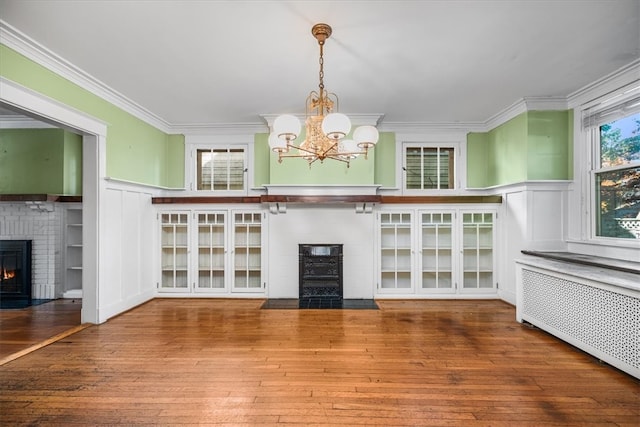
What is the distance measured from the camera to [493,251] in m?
4.63

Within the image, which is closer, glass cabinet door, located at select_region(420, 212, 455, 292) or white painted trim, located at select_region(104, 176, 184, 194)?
white painted trim, located at select_region(104, 176, 184, 194)

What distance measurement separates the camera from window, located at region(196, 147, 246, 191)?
5.11 m

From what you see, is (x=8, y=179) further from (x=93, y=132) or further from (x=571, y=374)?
(x=571, y=374)

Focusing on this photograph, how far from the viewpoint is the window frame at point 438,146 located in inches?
196

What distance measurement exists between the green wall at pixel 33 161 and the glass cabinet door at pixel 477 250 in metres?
6.19

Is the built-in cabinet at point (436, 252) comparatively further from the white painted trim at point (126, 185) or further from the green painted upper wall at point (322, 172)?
the white painted trim at point (126, 185)

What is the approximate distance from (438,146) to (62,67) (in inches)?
194

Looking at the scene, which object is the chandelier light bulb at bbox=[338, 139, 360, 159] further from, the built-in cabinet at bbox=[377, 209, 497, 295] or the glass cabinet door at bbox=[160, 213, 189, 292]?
the glass cabinet door at bbox=[160, 213, 189, 292]

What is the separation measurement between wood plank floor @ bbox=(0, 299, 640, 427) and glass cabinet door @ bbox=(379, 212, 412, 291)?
1.11 metres

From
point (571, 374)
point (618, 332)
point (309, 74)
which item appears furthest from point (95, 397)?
point (618, 332)

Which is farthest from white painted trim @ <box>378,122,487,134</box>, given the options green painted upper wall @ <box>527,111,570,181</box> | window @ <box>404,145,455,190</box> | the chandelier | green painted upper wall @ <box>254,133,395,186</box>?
the chandelier

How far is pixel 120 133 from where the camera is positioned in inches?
154

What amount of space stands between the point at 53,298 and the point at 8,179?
197cm

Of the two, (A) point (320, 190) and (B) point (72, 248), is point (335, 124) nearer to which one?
(A) point (320, 190)
